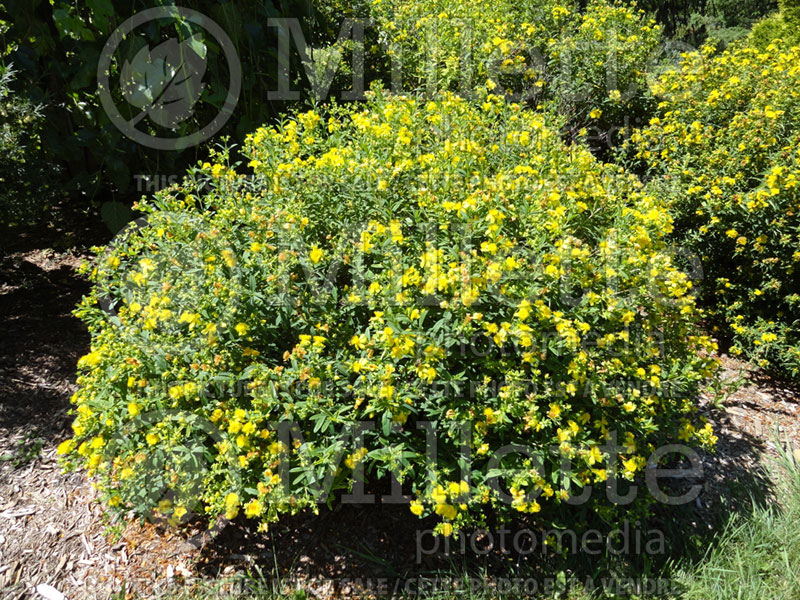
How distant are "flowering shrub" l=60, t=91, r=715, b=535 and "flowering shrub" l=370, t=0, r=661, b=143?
2009 mm

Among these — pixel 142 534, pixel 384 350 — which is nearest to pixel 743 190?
pixel 384 350

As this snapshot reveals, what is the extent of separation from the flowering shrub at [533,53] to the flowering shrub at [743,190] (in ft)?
1.59

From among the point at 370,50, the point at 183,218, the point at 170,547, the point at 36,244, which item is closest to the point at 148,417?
the point at 170,547

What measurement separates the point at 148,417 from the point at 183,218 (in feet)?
2.64

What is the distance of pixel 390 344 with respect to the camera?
73.6 inches

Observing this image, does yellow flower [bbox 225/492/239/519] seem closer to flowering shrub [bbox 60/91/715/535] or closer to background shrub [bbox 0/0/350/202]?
flowering shrub [bbox 60/91/715/535]

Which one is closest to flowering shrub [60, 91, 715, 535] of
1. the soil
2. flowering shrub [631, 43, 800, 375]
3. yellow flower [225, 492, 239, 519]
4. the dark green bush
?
yellow flower [225, 492, 239, 519]

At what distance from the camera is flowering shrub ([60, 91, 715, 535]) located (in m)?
1.92

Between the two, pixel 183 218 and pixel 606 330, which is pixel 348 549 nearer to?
pixel 606 330

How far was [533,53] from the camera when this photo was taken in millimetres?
4398

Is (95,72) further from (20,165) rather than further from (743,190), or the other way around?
(743,190)

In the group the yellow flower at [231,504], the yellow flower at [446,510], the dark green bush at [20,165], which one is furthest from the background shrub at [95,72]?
the yellow flower at [446,510]

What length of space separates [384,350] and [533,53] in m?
3.39

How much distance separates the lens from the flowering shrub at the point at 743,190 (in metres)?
3.21
